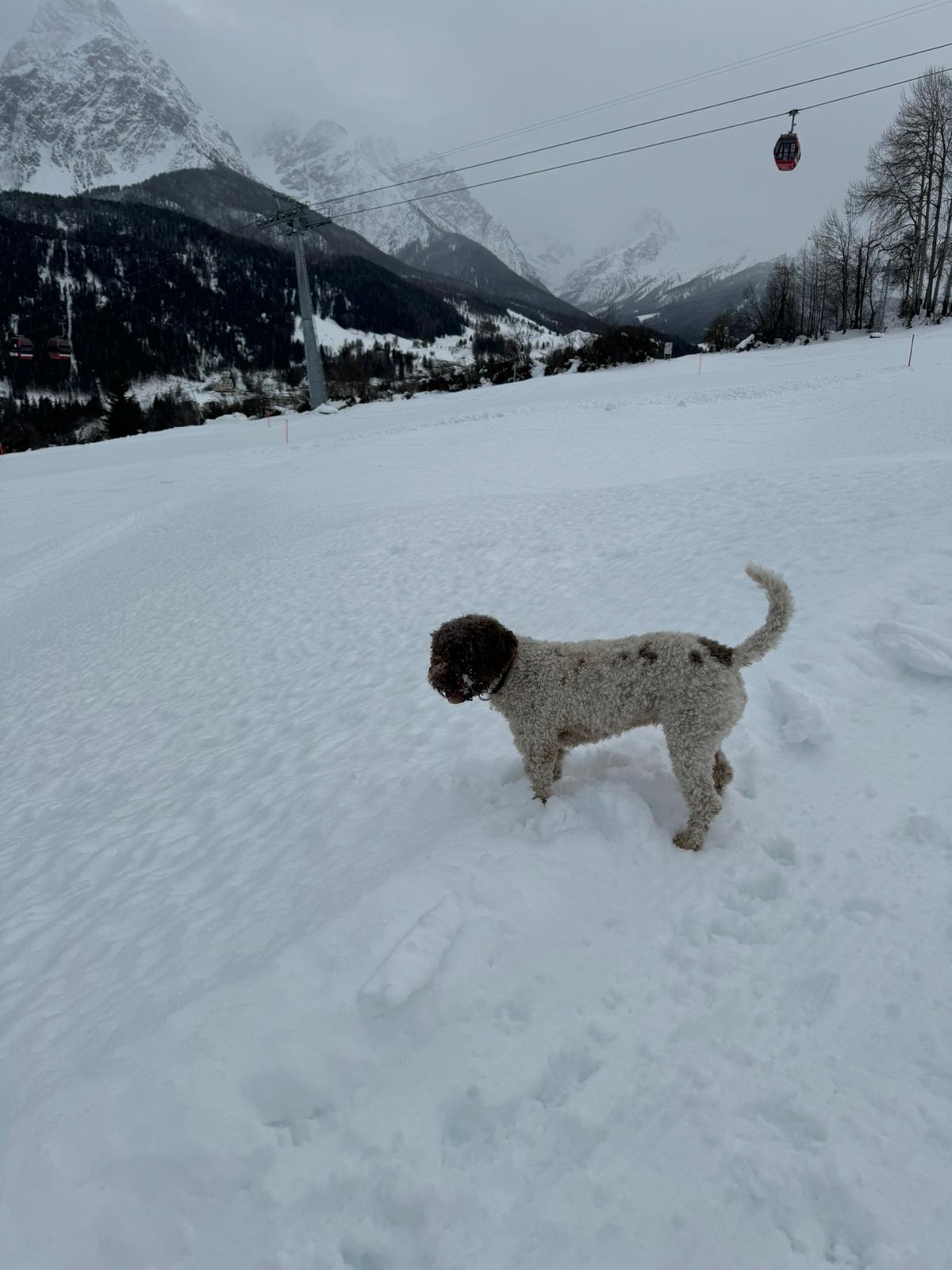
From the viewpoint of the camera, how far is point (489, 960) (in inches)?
109

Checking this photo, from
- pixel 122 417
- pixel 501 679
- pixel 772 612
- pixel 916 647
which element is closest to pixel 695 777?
pixel 772 612

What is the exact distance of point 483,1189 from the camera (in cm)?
203

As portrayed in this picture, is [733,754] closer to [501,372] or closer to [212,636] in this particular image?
[212,636]

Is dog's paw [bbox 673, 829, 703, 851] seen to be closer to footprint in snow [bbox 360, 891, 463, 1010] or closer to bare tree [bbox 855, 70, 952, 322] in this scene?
footprint in snow [bbox 360, 891, 463, 1010]

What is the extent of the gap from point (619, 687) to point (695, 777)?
2.11ft

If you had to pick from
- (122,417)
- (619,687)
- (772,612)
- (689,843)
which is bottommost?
(689,843)

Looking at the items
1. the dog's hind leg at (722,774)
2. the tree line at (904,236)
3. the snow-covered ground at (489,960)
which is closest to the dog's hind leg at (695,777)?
the snow-covered ground at (489,960)

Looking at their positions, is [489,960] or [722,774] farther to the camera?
[722,774]

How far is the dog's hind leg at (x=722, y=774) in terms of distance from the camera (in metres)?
3.70

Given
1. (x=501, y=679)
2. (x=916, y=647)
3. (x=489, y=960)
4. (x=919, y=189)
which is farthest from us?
(x=919, y=189)

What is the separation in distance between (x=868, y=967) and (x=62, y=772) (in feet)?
22.8

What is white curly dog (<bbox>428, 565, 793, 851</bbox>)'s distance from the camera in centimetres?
331

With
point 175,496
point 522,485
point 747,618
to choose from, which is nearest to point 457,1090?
point 747,618

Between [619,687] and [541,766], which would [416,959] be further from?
[619,687]
